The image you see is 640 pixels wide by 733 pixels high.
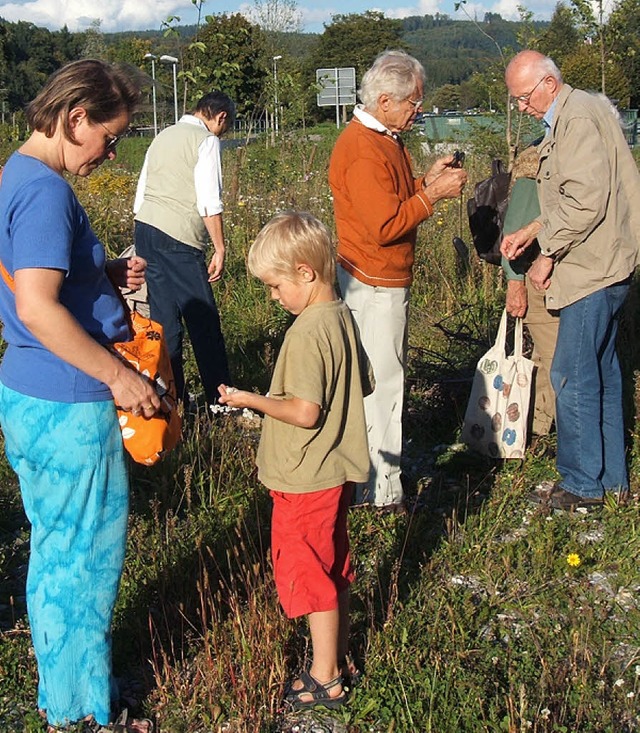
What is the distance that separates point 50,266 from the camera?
2225mm

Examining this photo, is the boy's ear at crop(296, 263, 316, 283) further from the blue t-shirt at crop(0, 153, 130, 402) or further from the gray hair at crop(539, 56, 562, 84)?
the gray hair at crop(539, 56, 562, 84)

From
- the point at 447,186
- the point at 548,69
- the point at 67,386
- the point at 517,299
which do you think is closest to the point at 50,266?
the point at 67,386

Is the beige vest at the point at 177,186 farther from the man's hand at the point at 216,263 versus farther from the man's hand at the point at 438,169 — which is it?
the man's hand at the point at 438,169

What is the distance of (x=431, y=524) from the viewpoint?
4.33 m

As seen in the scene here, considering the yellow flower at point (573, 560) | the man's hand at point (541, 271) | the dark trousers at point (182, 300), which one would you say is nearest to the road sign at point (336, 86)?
the dark trousers at point (182, 300)

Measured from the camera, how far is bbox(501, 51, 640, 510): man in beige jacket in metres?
4.05

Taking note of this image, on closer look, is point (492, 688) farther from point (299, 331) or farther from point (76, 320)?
point (76, 320)

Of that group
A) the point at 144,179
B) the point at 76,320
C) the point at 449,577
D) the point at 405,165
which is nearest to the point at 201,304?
the point at 144,179

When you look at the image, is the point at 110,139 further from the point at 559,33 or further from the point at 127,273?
the point at 559,33

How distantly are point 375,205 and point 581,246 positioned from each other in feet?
3.21

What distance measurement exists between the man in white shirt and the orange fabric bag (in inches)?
111

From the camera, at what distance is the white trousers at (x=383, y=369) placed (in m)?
4.19

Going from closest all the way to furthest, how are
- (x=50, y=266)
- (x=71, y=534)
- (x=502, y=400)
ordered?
(x=50, y=266), (x=71, y=534), (x=502, y=400)

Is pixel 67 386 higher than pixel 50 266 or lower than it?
lower
